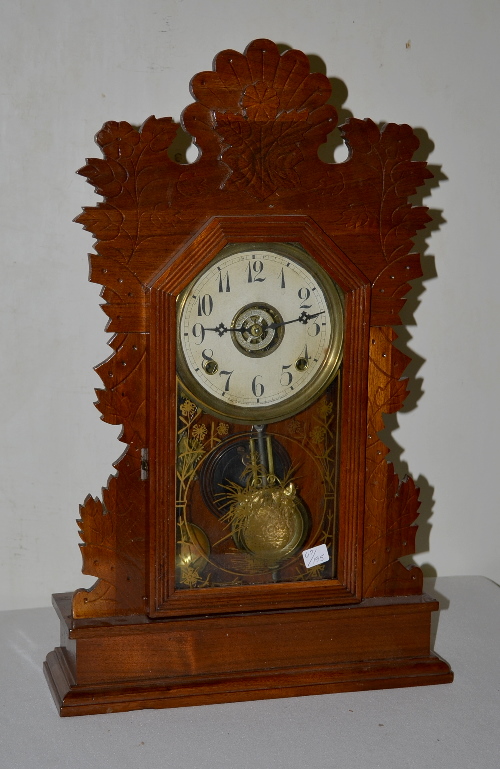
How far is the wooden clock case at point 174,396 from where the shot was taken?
173 cm

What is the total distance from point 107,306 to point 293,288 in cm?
32

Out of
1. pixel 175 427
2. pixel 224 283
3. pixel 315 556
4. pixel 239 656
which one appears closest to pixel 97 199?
pixel 224 283

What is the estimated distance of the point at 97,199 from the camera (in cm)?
215

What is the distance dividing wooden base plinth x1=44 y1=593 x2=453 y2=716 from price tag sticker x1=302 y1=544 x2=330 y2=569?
0.08m

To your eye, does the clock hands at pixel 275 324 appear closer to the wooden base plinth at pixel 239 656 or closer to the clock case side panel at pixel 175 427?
the clock case side panel at pixel 175 427

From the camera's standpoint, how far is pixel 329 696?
1.85 meters

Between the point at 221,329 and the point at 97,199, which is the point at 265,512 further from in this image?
the point at 97,199

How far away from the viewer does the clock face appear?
69.6 inches

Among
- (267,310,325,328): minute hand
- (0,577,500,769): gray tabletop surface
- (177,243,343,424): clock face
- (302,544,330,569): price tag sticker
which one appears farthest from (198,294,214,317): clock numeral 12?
(0,577,500,769): gray tabletop surface

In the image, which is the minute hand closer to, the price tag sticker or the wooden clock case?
the wooden clock case

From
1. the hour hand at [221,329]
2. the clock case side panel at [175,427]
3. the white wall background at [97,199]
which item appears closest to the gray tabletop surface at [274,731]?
the clock case side panel at [175,427]

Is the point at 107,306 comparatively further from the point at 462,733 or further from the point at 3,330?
the point at 462,733

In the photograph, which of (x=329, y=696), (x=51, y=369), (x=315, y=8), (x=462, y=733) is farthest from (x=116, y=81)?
(x=462, y=733)

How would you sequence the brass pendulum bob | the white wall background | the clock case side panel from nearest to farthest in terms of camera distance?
the clock case side panel
the brass pendulum bob
the white wall background
